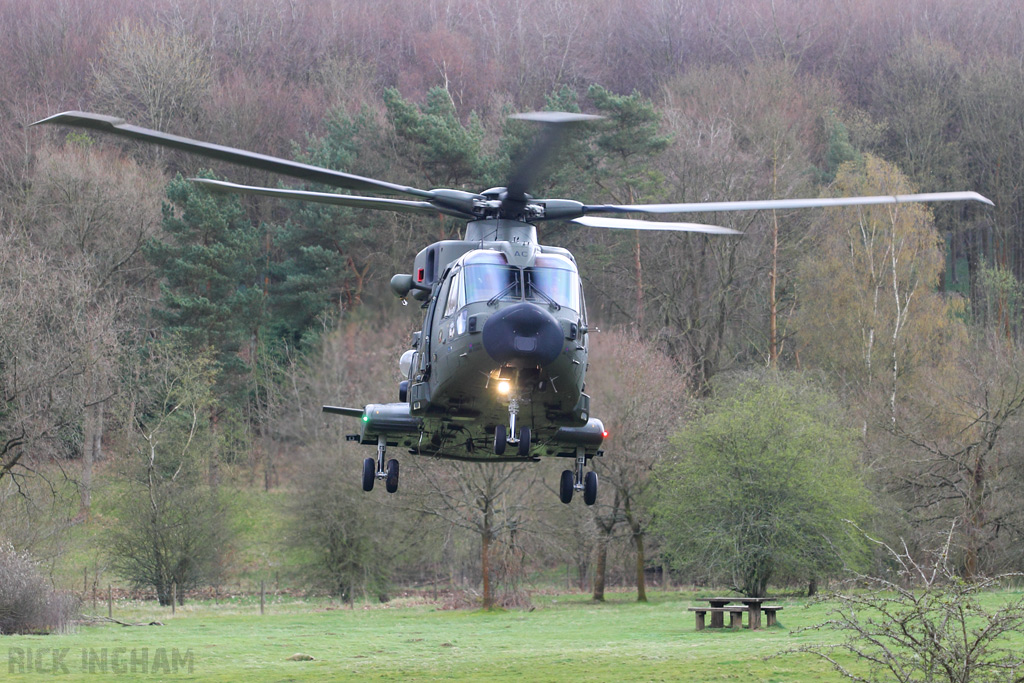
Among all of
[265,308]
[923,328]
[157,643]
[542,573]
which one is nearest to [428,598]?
[542,573]

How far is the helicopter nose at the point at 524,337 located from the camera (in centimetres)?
1302

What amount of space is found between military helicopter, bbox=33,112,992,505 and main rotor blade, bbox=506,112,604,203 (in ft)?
0.07

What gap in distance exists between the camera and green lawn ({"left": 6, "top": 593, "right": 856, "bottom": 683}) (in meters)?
19.0

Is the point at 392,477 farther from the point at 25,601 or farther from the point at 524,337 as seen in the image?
the point at 25,601

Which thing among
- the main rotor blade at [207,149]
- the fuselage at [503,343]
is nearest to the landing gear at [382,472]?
the fuselage at [503,343]

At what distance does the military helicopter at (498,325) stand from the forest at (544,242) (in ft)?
56.3

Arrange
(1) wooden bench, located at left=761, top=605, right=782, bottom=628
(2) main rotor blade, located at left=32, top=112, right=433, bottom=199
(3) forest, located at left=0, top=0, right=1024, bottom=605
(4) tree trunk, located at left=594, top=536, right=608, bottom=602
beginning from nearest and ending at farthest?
(2) main rotor blade, located at left=32, top=112, right=433, bottom=199, (1) wooden bench, located at left=761, top=605, right=782, bottom=628, (3) forest, located at left=0, top=0, right=1024, bottom=605, (4) tree trunk, located at left=594, top=536, right=608, bottom=602

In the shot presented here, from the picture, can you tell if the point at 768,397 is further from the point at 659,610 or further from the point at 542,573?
the point at 542,573

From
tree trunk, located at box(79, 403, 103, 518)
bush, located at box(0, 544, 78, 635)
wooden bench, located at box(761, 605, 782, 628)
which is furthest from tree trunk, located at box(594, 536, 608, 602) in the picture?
bush, located at box(0, 544, 78, 635)

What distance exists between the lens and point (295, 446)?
4784 centimetres

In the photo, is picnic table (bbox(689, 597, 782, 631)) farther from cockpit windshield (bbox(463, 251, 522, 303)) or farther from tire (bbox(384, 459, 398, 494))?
cockpit windshield (bbox(463, 251, 522, 303))

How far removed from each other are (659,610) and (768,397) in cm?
732

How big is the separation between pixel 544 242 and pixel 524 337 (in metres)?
23.5

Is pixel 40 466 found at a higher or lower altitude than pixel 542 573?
higher
